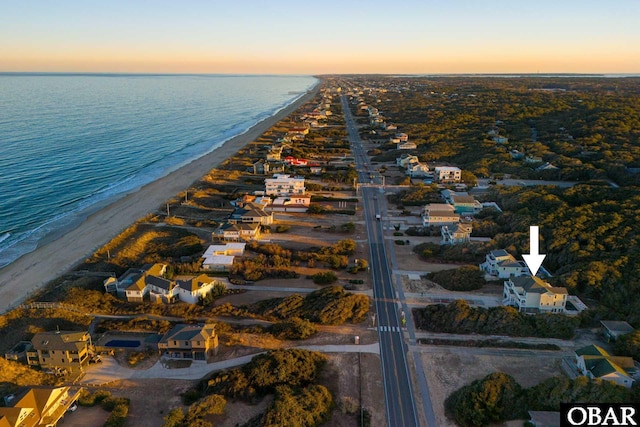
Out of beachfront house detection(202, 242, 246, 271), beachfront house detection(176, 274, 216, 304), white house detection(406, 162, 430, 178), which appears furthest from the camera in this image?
white house detection(406, 162, 430, 178)

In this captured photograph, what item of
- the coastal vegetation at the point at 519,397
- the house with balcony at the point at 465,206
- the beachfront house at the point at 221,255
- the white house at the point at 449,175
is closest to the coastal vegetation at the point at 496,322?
the coastal vegetation at the point at 519,397

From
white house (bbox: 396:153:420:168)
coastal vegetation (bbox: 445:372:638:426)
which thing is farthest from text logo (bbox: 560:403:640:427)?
white house (bbox: 396:153:420:168)

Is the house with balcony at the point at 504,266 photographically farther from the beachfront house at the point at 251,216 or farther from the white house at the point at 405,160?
the white house at the point at 405,160

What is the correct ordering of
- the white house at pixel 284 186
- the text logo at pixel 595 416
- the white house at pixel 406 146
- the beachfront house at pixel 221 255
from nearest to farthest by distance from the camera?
the text logo at pixel 595 416 < the beachfront house at pixel 221 255 < the white house at pixel 284 186 < the white house at pixel 406 146

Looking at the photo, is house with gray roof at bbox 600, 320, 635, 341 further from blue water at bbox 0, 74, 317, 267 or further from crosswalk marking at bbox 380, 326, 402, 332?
blue water at bbox 0, 74, 317, 267

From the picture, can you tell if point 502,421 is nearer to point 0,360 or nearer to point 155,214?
point 0,360

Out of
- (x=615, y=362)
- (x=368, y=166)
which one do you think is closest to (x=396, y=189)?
(x=368, y=166)
